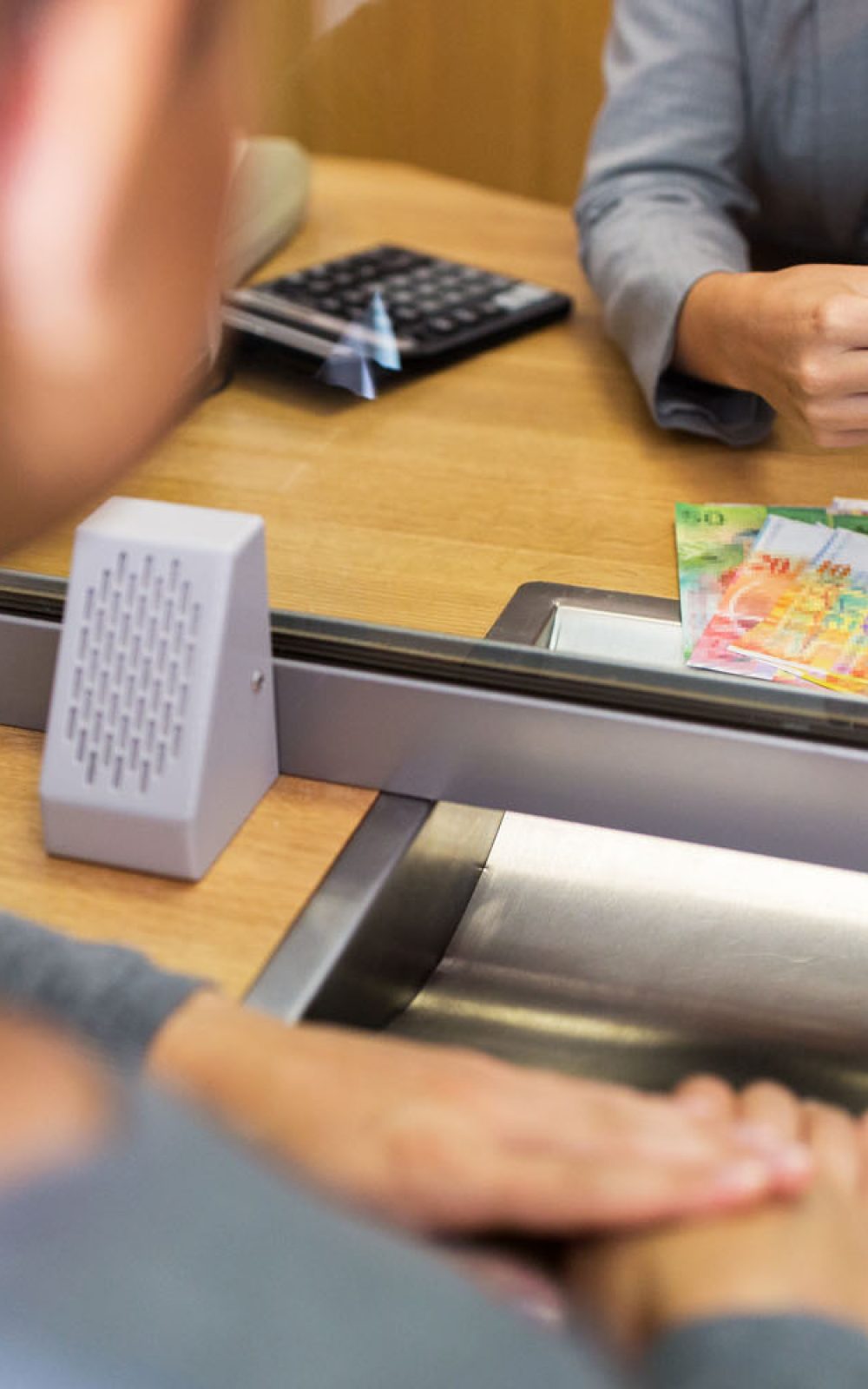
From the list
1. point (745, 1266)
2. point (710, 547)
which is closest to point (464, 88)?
point (710, 547)

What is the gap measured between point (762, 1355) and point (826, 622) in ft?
1.18

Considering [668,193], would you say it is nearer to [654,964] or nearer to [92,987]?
[654,964]

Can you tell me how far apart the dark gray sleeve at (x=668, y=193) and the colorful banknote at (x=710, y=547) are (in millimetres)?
78

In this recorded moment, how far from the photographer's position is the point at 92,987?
1.74ft

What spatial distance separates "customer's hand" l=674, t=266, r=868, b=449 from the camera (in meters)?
0.71

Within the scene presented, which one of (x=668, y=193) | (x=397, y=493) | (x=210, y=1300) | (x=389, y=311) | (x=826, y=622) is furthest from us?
(x=668, y=193)

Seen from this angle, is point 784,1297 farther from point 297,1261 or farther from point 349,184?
point 349,184

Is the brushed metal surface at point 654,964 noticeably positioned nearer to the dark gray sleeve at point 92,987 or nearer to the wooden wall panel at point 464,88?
the dark gray sleeve at point 92,987

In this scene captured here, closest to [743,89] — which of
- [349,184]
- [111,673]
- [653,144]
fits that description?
[653,144]

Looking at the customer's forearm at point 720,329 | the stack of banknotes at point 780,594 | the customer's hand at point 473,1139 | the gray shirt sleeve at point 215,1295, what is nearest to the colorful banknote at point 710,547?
the stack of banknotes at point 780,594

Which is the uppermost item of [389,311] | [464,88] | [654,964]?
[464,88]

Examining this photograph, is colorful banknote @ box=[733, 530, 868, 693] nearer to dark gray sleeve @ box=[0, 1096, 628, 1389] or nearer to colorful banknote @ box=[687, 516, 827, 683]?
colorful banknote @ box=[687, 516, 827, 683]

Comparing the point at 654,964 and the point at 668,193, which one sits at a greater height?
the point at 668,193

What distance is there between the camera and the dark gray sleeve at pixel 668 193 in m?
0.80
